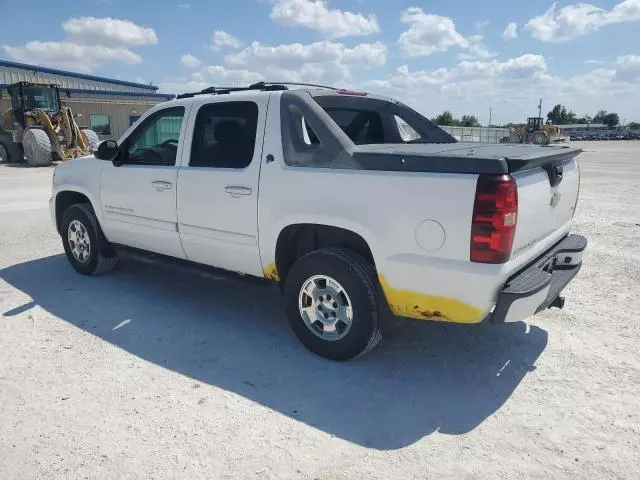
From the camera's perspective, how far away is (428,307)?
10.0ft

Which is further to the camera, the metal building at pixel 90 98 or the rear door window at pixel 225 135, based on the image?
the metal building at pixel 90 98

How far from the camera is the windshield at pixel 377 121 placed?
4.09 meters

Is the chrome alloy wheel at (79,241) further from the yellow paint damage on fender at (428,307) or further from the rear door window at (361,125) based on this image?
the yellow paint damage on fender at (428,307)

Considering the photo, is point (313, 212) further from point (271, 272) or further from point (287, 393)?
point (287, 393)

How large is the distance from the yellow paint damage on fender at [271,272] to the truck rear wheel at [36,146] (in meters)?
17.5

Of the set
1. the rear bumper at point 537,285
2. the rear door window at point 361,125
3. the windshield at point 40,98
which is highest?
the windshield at point 40,98

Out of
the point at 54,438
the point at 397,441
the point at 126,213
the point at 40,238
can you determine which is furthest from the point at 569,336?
the point at 40,238

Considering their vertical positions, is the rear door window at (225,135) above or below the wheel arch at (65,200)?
above

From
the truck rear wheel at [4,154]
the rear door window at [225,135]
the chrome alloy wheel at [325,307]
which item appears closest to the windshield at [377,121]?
the rear door window at [225,135]

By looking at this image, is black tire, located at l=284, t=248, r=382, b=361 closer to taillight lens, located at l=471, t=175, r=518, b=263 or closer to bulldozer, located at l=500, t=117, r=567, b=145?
taillight lens, located at l=471, t=175, r=518, b=263

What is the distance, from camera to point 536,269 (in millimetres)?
3203

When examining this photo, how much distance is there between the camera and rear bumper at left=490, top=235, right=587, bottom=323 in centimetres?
284

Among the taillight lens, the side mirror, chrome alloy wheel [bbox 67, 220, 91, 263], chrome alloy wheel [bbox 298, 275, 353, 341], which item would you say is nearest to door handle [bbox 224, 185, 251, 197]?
chrome alloy wheel [bbox 298, 275, 353, 341]

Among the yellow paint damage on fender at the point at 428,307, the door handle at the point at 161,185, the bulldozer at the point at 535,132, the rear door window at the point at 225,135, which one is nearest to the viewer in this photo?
the yellow paint damage on fender at the point at 428,307
